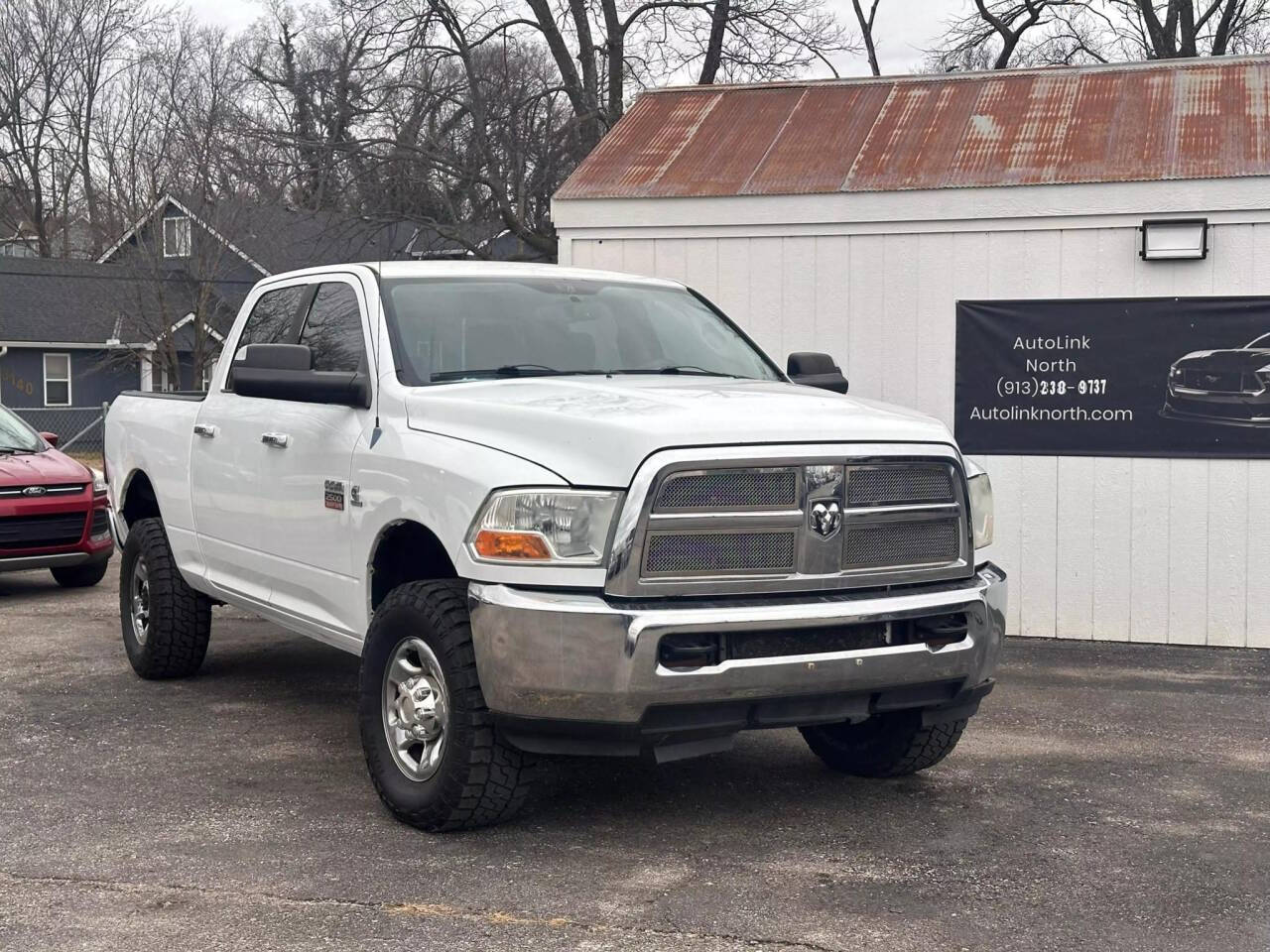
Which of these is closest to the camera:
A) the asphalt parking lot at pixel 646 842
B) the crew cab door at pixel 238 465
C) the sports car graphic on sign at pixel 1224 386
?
the asphalt parking lot at pixel 646 842

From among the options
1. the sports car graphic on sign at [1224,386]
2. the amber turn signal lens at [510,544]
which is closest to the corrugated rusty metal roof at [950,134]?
the sports car graphic on sign at [1224,386]

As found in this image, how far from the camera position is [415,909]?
455cm

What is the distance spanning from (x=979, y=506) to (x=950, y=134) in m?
5.73

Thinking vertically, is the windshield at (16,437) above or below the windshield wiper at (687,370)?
below

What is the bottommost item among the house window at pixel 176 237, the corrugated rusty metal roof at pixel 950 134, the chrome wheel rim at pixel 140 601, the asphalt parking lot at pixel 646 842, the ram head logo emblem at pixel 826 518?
the asphalt parking lot at pixel 646 842

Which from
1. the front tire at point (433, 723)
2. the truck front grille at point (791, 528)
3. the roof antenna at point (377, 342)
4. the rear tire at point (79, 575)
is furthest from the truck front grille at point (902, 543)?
the rear tire at point (79, 575)

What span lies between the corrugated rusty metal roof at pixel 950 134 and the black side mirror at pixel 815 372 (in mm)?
3512

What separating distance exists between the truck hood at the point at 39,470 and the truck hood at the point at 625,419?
6.79 metres

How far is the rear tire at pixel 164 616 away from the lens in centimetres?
782

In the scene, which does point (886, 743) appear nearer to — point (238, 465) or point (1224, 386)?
point (238, 465)

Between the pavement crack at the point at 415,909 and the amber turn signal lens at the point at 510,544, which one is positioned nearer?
the pavement crack at the point at 415,909

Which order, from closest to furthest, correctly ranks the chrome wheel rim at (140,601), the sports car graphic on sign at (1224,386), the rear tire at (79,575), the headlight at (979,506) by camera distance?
the headlight at (979,506), the chrome wheel rim at (140,601), the sports car graphic on sign at (1224,386), the rear tire at (79,575)

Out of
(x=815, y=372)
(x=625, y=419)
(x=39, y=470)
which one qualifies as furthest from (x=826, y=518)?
(x=39, y=470)

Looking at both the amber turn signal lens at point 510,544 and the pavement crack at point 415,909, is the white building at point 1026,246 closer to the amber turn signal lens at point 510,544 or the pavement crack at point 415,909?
the amber turn signal lens at point 510,544
